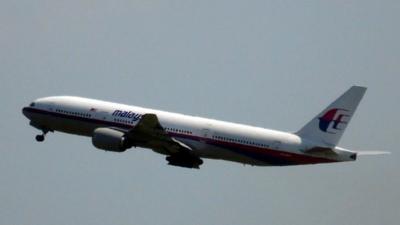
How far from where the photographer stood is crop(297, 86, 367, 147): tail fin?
72.8 metres

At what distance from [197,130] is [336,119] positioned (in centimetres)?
1038

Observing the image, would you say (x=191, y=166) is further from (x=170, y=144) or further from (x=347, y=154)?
(x=347, y=154)

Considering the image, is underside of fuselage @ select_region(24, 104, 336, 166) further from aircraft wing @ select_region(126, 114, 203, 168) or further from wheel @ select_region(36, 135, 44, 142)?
wheel @ select_region(36, 135, 44, 142)

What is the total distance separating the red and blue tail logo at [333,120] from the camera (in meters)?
72.9

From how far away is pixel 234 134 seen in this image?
2943 inches

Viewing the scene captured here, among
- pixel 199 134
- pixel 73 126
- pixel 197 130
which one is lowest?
pixel 199 134

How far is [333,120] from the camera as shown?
240 feet

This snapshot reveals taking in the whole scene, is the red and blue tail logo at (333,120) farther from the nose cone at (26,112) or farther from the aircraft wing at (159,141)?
the nose cone at (26,112)

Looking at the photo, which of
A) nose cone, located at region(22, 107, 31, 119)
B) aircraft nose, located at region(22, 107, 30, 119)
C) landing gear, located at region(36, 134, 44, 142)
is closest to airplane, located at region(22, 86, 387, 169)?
landing gear, located at region(36, 134, 44, 142)

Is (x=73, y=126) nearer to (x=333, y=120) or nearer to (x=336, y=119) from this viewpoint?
(x=333, y=120)

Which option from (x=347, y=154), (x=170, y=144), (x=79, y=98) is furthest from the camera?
(x=79, y=98)

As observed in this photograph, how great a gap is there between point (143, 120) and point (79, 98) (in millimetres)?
9068

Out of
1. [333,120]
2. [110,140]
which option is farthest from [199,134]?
[333,120]

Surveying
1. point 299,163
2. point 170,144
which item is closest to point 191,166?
point 170,144
